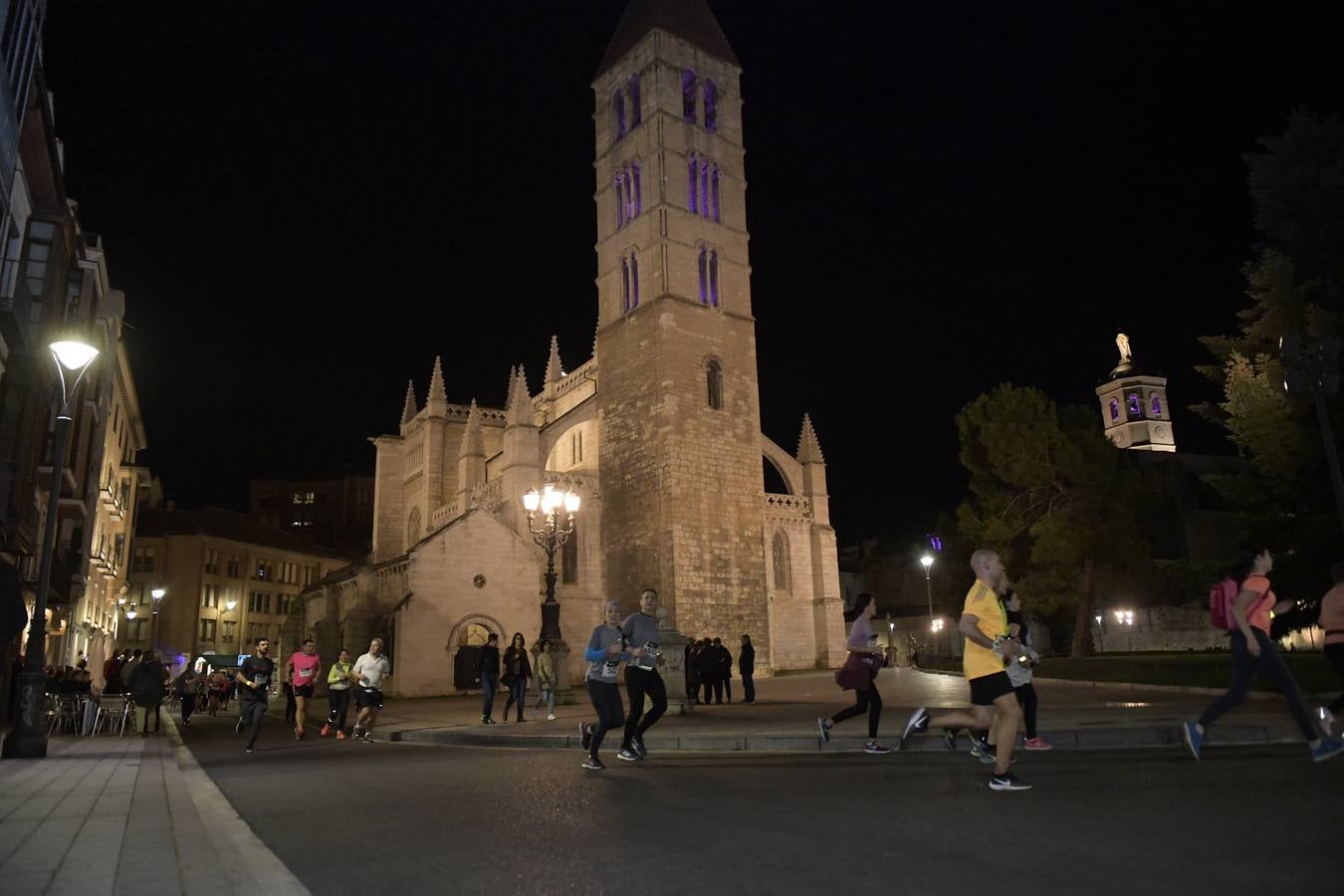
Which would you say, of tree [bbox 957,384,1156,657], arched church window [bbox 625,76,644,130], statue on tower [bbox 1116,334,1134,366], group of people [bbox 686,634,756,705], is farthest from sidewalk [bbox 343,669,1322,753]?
statue on tower [bbox 1116,334,1134,366]

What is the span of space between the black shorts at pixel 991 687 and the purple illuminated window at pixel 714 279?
30.5 m

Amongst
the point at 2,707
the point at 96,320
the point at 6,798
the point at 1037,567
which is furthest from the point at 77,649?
the point at 1037,567

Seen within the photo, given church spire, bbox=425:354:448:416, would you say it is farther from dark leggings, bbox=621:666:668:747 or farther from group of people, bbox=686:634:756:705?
dark leggings, bbox=621:666:668:747

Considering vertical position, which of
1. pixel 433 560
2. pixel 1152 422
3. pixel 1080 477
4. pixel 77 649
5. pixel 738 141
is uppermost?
pixel 738 141

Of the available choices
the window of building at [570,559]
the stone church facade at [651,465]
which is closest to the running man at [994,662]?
the stone church facade at [651,465]

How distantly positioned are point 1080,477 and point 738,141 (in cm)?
1930

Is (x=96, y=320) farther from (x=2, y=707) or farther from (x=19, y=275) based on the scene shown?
(x=2, y=707)

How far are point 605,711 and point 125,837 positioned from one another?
4061mm

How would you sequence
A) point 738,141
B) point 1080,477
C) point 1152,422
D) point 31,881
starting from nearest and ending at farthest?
point 31,881 → point 1080,477 → point 738,141 → point 1152,422

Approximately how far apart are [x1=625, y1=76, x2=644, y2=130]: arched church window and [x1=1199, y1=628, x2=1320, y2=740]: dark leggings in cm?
3392

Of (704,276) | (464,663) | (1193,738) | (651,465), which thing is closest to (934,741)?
(1193,738)

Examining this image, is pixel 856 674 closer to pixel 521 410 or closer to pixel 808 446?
pixel 521 410

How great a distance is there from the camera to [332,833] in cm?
553

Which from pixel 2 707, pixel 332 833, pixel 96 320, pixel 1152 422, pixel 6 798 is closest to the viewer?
pixel 332 833
